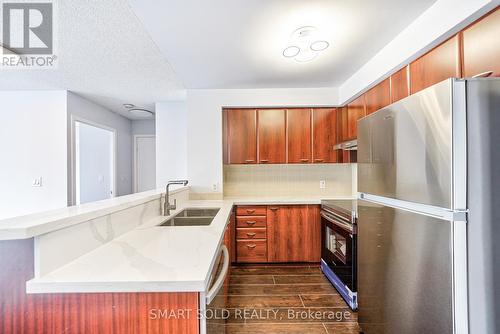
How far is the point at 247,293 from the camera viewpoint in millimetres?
2404

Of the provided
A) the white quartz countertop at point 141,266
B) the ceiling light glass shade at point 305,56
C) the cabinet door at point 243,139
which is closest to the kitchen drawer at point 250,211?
the cabinet door at point 243,139

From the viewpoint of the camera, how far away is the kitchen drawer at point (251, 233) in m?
3.06

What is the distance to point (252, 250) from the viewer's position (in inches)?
120

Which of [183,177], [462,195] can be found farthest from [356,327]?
[183,177]

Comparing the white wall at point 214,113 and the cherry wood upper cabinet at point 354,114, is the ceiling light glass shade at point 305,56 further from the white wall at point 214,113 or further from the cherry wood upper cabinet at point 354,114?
the white wall at point 214,113

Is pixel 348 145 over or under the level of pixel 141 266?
over

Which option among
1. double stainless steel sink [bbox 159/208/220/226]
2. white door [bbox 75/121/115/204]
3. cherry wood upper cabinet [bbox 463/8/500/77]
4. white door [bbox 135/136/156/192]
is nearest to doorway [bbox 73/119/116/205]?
white door [bbox 75/121/115/204]

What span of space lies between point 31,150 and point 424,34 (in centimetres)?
469

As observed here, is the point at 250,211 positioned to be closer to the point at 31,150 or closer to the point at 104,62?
the point at 104,62

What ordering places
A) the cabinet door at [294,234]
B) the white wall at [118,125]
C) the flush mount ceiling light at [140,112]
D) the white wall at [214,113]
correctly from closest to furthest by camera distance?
the cabinet door at [294,234]
the white wall at [214,113]
the white wall at [118,125]
the flush mount ceiling light at [140,112]

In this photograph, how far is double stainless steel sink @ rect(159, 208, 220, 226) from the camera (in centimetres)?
220

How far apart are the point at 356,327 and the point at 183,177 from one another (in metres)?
2.94

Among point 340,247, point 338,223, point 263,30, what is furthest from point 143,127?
point 340,247

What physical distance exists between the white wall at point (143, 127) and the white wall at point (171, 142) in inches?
55.7
